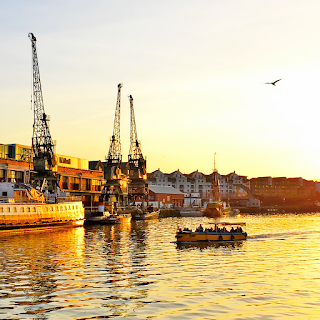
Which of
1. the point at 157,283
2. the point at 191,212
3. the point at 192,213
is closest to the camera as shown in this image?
the point at 157,283

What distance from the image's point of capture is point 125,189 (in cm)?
15388

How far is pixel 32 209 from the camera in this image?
7844cm

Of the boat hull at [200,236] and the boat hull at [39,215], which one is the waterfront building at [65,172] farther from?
the boat hull at [200,236]

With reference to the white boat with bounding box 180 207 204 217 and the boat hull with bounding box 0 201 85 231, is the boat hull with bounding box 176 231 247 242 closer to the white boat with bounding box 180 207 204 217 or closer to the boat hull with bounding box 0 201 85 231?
the boat hull with bounding box 0 201 85 231

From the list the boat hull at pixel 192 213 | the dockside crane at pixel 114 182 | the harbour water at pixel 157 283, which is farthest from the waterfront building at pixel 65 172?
the harbour water at pixel 157 283

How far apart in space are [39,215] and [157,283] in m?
53.2

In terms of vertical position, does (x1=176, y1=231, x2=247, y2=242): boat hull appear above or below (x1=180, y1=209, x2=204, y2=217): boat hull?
above

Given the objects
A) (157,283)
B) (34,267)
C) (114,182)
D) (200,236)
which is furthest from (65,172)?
(157,283)

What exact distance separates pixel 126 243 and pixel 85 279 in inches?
1150

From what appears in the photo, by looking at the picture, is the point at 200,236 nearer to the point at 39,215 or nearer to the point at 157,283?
the point at 157,283

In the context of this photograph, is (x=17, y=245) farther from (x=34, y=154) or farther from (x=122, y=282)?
(x=34, y=154)

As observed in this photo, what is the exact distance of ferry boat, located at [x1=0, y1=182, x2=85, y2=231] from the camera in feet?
238

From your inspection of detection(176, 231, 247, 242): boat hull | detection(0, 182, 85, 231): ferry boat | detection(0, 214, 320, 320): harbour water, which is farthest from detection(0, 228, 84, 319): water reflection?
detection(176, 231, 247, 242): boat hull

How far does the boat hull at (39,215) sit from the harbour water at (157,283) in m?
19.2
